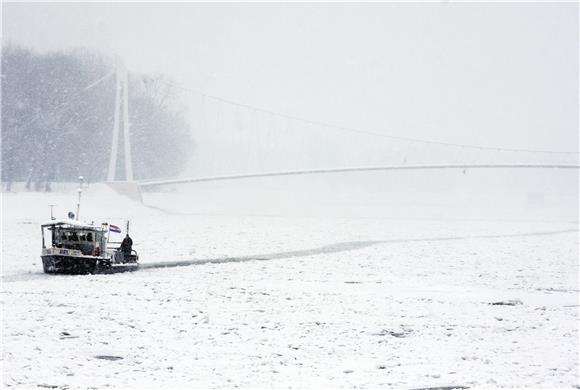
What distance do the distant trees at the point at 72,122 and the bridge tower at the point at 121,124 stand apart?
1.21 meters

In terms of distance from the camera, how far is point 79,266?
2556cm

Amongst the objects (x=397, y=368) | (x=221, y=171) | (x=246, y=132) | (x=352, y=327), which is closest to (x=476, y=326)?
(x=352, y=327)

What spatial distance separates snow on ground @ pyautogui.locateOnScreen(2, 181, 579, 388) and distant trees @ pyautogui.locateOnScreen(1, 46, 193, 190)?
3303cm

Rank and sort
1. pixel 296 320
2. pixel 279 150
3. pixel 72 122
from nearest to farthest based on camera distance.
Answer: pixel 296 320, pixel 72 122, pixel 279 150

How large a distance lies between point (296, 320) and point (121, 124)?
64.4 meters

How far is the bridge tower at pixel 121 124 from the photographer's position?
216ft

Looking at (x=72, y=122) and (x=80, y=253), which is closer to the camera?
(x=80, y=253)

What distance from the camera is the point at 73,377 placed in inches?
451

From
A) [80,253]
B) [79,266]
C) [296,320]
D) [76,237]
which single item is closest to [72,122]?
[76,237]

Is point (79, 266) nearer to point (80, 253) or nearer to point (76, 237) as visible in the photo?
point (80, 253)

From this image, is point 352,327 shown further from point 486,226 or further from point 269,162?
point 269,162

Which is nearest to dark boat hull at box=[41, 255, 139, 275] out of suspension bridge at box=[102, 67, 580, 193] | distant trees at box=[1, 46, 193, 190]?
suspension bridge at box=[102, 67, 580, 193]

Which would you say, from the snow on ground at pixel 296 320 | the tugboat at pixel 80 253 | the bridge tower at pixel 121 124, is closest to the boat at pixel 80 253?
the tugboat at pixel 80 253

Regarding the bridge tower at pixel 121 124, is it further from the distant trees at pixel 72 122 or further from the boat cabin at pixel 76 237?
the boat cabin at pixel 76 237
